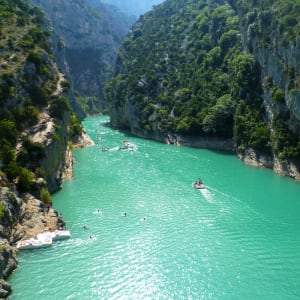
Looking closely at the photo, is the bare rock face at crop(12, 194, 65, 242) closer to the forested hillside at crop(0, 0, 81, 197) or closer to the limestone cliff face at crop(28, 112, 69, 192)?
the forested hillside at crop(0, 0, 81, 197)

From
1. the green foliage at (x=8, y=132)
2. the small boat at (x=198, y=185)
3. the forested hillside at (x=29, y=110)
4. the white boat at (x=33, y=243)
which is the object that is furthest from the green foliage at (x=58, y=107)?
the white boat at (x=33, y=243)

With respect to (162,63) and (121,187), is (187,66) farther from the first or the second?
(121,187)

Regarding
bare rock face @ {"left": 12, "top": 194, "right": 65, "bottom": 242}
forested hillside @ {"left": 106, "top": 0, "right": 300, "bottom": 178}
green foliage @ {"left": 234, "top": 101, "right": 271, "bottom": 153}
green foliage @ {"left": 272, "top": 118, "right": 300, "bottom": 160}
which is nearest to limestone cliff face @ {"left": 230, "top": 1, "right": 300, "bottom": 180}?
forested hillside @ {"left": 106, "top": 0, "right": 300, "bottom": 178}

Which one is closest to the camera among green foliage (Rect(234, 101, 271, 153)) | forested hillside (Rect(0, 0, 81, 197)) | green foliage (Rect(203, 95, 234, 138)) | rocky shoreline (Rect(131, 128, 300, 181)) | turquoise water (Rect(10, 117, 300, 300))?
turquoise water (Rect(10, 117, 300, 300))

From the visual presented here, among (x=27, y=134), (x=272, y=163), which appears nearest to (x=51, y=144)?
(x=27, y=134)

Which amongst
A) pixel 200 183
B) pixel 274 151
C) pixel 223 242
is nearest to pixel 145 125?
pixel 274 151

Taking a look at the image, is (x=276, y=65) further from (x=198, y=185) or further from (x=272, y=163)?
(x=198, y=185)

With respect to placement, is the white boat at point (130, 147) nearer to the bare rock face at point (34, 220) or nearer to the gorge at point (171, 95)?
the gorge at point (171, 95)
